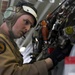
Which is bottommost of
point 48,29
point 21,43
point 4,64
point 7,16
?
point 21,43

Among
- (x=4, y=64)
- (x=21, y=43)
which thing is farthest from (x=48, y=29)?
(x=21, y=43)

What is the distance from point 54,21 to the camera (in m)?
1.67

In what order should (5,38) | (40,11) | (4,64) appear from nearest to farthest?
(4,64) < (5,38) < (40,11)

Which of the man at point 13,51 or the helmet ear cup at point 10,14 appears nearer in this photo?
the man at point 13,51

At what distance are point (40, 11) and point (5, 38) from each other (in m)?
1.61

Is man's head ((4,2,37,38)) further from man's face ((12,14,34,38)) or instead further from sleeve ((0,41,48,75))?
sleeve ((0,41,48,75))

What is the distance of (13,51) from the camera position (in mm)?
1407

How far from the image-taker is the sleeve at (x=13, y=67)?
4.18 feet

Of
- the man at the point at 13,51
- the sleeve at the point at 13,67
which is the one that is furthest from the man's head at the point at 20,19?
the sleeve at the point at 13,67

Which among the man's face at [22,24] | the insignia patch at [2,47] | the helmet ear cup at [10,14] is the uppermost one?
the helmet ear cup at [10,14]

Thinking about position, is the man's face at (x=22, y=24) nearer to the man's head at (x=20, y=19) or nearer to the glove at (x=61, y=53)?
the man's head at (x=20, y=19)

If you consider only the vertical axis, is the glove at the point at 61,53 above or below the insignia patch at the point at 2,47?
below

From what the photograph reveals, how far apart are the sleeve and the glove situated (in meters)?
0.07

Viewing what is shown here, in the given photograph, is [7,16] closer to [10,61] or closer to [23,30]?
[23,30]
